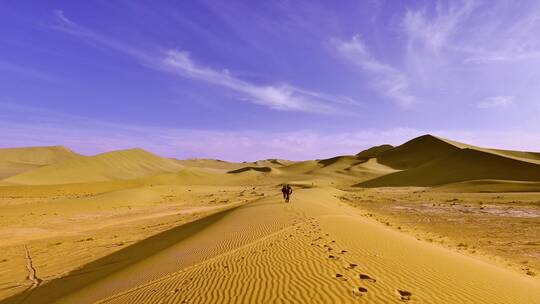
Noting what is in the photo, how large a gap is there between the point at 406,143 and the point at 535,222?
94458 millimetres

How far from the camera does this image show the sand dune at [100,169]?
77438 millimetres

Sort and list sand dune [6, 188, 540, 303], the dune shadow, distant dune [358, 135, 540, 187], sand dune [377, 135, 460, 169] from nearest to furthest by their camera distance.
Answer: sand dune [6, 188, 540, 303], the dune shadow, distant dune [358, 135, 540, 187], sand dune [377, 135, 460, 169]

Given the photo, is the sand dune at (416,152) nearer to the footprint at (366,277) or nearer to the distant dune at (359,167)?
the distant dune at (359,167)

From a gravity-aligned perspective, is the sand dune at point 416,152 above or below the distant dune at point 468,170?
above

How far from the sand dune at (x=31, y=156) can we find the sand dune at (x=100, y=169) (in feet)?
72.9

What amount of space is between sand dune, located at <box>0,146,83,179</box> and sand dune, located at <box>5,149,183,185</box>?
875 inches

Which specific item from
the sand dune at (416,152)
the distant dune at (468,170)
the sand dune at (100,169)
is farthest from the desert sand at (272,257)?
the sand dune at (416,152)

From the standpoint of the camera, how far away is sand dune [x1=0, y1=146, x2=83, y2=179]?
11607cm

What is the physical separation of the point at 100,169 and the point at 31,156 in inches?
2103

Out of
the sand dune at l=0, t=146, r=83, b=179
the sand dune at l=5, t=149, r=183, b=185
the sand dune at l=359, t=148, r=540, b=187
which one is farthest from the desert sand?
the sand dune at l=0, t=146, r=83, b=179

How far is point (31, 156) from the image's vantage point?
428 ft

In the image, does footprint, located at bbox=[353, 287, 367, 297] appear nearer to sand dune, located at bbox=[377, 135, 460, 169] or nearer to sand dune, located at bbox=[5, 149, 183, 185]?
sand dune, located at bbox=[5, 149, 183, 185]

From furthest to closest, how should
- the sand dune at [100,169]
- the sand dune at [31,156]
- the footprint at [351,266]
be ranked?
1. the sand dune at [31,156]
2. the sand dune at [100,169]
3. the footprint at [351,266]

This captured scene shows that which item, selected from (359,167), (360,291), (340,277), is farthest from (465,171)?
(360,291)
